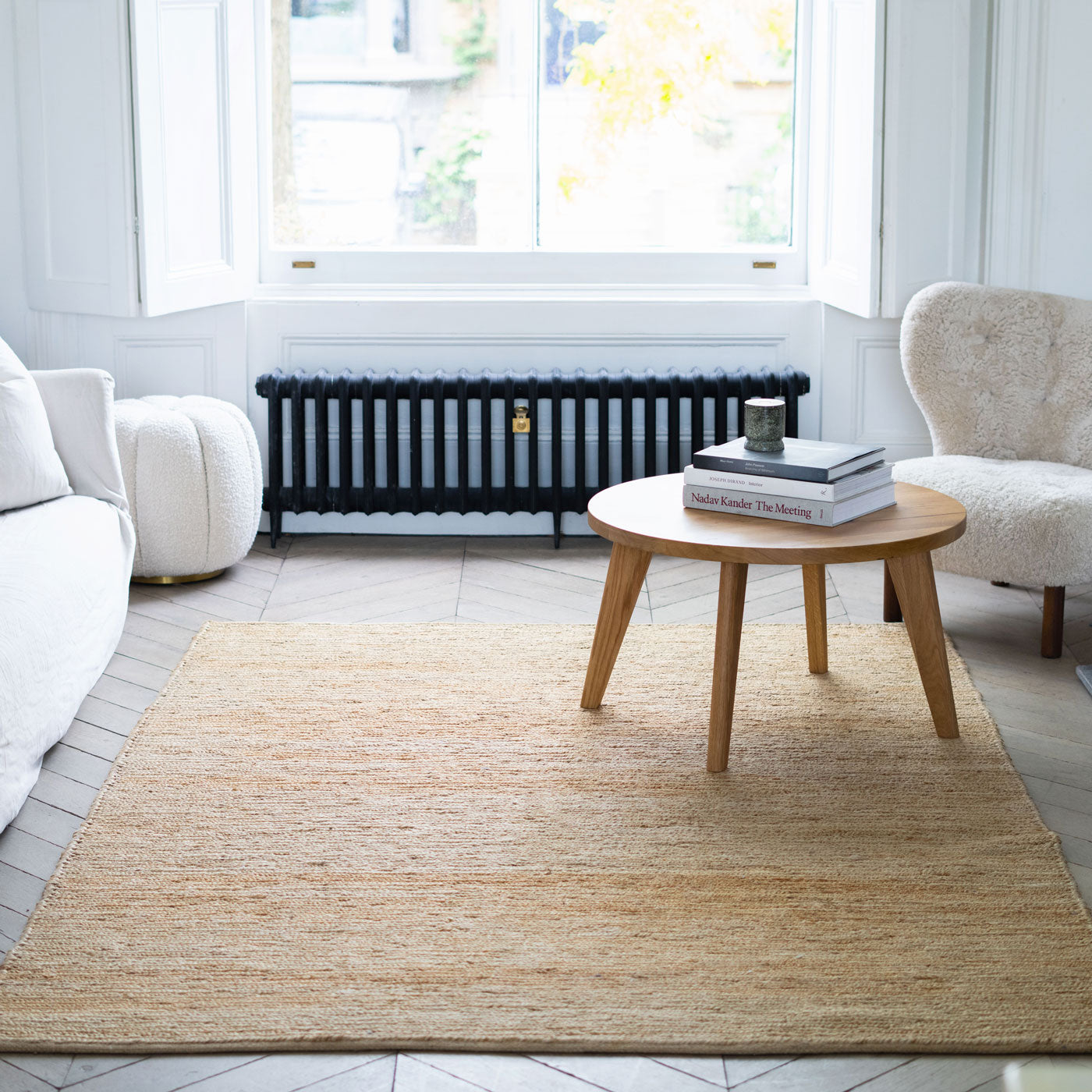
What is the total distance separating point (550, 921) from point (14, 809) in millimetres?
852

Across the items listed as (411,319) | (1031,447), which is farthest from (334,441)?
(1031,447)

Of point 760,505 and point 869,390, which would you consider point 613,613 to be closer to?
point 760,505

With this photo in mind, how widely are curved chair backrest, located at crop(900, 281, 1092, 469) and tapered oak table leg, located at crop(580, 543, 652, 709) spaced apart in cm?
118

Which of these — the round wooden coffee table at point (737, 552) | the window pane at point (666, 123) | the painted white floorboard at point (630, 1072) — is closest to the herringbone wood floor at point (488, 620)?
the painted white floorboard at point (630, 1072)

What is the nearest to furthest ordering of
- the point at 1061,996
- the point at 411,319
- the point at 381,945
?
the point at 1061,996 < the point at 381,945 < the point at 411,319

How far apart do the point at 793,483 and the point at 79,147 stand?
2187 mm

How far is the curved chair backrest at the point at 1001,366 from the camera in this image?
123 inches

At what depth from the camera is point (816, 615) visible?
2.58 metres

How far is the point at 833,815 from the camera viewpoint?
2025 mm

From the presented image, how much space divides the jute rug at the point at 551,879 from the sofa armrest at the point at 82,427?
467 mm

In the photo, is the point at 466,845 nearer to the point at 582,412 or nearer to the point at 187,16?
the point at 582,412

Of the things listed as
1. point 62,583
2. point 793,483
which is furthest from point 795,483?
point 62,583

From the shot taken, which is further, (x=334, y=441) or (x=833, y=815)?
(x=334, y=441)

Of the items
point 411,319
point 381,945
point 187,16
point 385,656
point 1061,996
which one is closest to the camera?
point 1061,996
